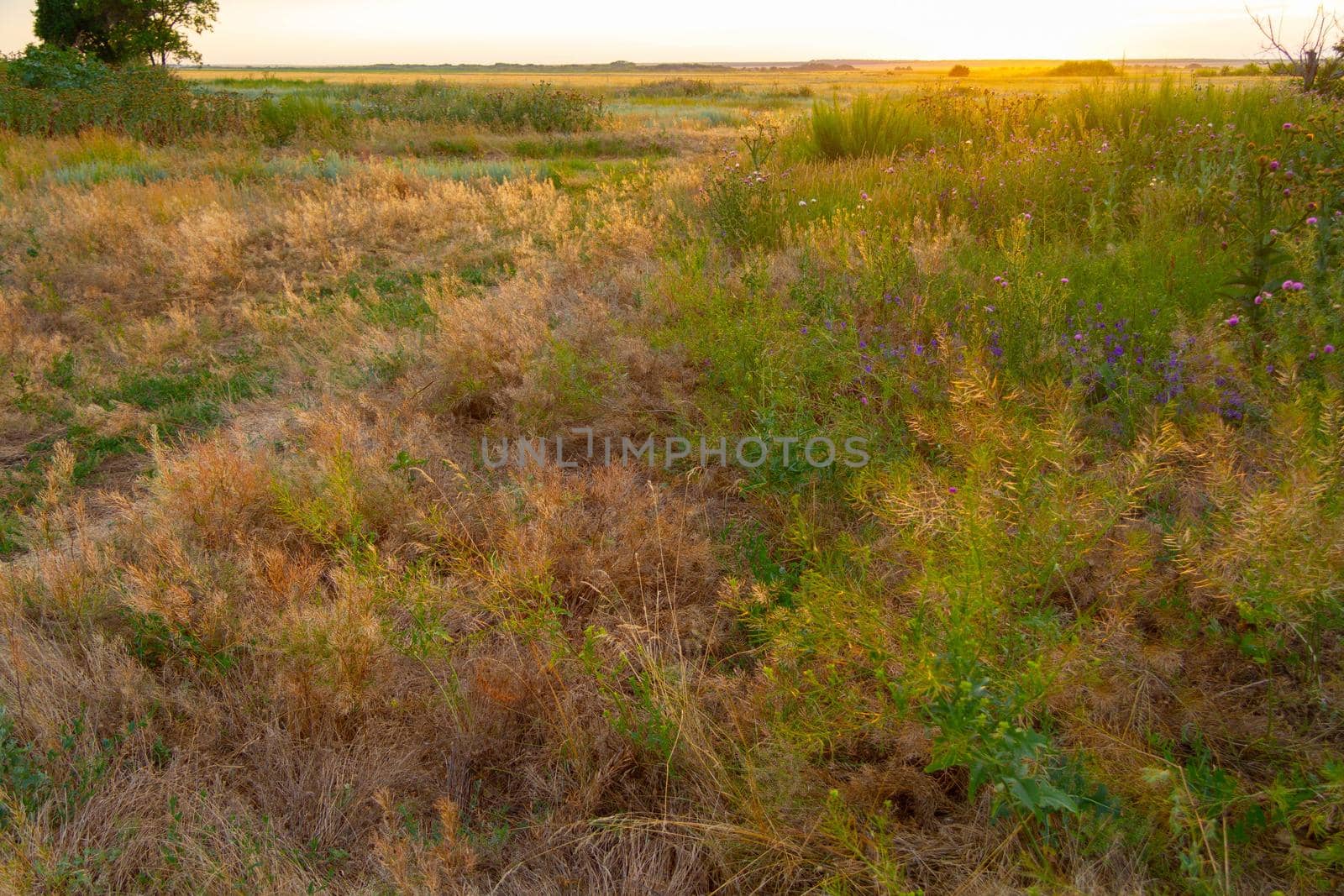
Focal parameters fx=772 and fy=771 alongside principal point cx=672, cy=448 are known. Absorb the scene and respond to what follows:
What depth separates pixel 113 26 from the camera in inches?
1152

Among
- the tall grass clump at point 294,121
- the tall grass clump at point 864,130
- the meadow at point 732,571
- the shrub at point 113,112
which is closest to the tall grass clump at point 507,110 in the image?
the tall grass clump at point 294,121

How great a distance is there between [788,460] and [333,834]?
6.34 feet

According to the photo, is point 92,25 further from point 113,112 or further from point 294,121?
point 113,112

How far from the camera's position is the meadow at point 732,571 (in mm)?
1673

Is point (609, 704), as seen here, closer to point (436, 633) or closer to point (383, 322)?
point (436, 633)

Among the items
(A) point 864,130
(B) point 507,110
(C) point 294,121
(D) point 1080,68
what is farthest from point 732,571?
(D) point 1080,68

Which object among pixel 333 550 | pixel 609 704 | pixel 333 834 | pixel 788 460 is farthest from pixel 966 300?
pixel 333 834

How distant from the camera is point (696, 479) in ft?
10.8

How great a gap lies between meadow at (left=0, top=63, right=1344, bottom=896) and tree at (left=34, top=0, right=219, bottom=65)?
31896 mm

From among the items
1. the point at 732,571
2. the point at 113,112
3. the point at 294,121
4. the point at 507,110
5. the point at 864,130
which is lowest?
the point at 732,571

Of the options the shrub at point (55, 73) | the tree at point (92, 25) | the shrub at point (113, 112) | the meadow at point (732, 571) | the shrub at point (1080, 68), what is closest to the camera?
the meadow at point (732, 571)

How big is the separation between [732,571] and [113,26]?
37843 mm

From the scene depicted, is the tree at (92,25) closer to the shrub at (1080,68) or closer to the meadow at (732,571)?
the meadow at (732,571)

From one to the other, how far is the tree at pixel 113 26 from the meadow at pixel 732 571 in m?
31.9
